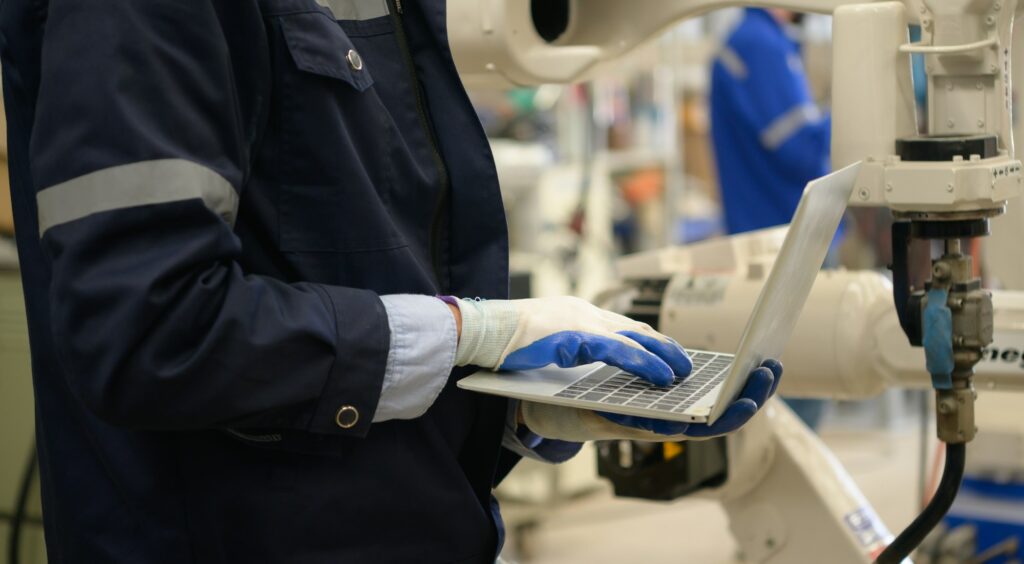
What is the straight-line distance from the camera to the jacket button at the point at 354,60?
104cm

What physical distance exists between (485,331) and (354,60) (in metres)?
0.27

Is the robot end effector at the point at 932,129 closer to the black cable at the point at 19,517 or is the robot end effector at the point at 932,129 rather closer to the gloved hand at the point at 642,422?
the gloved hand at the point at 642,422

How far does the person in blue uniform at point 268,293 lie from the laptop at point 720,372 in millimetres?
24

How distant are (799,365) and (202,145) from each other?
3.54 feet

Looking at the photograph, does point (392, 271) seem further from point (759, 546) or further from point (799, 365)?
point (759, 546)

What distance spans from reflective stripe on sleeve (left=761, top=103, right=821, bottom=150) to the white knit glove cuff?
2829 millimetres

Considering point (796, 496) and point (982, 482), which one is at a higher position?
point (796, 496)

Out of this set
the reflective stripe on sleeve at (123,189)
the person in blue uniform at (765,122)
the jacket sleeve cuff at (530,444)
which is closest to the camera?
the reflective stripe on sleeve at (123,189)

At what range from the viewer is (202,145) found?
36.4 inches

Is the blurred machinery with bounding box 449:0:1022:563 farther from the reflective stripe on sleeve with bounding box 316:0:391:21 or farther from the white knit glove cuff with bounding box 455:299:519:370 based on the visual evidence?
the white knit glove cuff with bounding box 455:299:519:370

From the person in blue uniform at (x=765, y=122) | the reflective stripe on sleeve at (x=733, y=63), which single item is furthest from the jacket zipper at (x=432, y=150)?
the reflective stripe on sleeve at (x=733, y=63)

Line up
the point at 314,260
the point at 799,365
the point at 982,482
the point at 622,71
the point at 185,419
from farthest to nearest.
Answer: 1. the point at 622,71
2. the point at 982,482
3. the point at 799,365
4. the point at 314,260
5. the point at 185,419

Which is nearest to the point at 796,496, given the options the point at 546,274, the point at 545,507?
the point at 545,507

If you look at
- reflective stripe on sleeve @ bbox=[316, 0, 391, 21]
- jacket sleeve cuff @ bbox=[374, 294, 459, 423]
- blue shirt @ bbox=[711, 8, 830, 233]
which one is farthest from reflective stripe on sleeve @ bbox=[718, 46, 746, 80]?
jacket sleeve cuff @ bbox=[374, 294, 459, 423]
